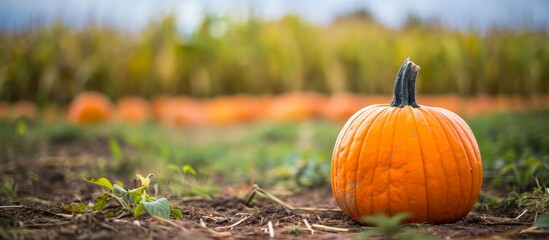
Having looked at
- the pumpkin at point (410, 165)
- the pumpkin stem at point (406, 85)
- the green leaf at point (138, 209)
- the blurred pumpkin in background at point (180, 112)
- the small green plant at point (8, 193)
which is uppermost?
the pumpkin stem at point (406, 85)

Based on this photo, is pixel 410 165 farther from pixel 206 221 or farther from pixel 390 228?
pixel 206 221

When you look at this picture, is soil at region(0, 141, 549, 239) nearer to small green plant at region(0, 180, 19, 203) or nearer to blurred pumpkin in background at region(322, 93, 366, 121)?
small green plant at region(0, 180, 19, 203)

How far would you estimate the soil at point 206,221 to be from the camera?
1.61 m

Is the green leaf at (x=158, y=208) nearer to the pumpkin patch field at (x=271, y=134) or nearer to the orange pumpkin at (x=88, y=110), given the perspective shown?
the pumpkin patch field at (x=271, y=134)

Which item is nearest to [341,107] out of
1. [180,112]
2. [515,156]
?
[180,112]

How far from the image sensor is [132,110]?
25.9 feet

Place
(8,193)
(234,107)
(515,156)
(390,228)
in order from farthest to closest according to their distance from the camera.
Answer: (234,107)
(515,156)
(8,193)
(390,228)

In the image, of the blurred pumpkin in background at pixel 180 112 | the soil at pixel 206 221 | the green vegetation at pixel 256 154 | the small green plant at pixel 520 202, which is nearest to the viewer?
the soil at pixel 206 221

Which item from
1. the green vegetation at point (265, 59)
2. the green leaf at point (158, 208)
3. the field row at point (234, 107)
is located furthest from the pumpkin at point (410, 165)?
the field row at point (234, 107)

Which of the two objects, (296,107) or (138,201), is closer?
(138,201)

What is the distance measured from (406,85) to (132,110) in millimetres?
6463

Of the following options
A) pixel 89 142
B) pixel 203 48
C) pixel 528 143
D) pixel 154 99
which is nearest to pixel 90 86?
pixel 154 99

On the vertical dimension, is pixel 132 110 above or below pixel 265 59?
below

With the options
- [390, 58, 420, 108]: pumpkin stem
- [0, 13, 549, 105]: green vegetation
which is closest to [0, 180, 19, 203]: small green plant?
[390, 58, 420, 108]: pumpkin stem
